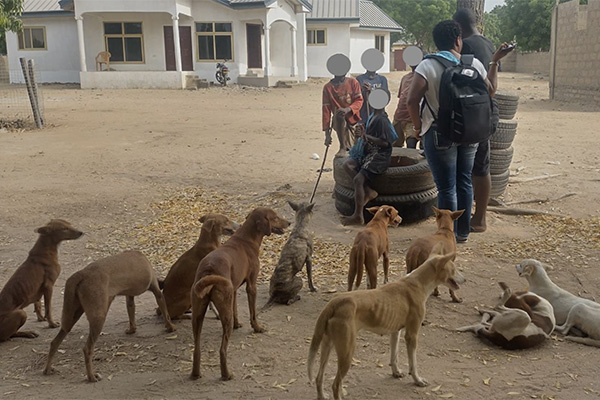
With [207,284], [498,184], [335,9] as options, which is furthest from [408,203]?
[335,9]

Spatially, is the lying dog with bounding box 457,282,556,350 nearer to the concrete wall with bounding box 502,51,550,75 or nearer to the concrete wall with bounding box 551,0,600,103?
the concrete wall with bounding box 551,0,600,103

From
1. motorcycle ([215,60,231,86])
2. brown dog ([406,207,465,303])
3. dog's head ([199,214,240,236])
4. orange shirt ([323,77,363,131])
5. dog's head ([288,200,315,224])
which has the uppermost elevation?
motorcycle ([215,60,231,86])

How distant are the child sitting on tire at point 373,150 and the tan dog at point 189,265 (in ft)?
9.26

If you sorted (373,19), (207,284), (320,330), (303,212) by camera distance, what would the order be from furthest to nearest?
(373,19), (303,212), (207,284), (320,330)

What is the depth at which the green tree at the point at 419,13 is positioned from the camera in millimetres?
57219

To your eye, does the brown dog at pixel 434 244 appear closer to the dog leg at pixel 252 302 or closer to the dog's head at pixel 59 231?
the dog leg at pixel 252 302

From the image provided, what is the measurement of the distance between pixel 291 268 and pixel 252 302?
27.5 inches

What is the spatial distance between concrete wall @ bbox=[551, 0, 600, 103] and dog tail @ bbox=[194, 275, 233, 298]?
20.7m

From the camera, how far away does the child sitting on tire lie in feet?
23.6

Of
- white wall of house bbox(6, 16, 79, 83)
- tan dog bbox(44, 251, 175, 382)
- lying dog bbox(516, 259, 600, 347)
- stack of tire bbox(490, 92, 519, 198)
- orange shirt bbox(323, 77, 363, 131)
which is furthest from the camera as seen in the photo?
white wall of house bbox(6, 16, 79, 83)

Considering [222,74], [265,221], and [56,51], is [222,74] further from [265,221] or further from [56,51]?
[265,221]

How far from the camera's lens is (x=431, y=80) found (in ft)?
19.1

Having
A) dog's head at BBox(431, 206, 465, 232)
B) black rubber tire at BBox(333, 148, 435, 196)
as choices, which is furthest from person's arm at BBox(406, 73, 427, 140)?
black rubber tire at BBox(333, 148, 435, 196)

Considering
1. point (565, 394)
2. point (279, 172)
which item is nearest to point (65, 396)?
point (565, 394)
